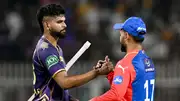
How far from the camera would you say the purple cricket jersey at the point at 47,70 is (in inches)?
355

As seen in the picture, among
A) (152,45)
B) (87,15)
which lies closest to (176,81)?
(152,45)

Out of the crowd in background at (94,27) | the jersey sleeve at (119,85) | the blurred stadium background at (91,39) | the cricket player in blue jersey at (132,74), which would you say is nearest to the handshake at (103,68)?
the cricket player in blue jersey at (132,74)

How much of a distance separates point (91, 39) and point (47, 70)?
26.8 ft

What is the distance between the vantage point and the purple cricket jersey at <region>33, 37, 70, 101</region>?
9023 mm

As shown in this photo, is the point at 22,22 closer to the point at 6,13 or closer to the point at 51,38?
the point at 6,13

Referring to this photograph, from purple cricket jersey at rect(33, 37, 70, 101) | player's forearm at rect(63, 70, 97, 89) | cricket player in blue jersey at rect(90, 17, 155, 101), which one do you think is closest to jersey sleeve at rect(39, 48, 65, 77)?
purple cricket jersey at rect(33, 37, 70, 101)

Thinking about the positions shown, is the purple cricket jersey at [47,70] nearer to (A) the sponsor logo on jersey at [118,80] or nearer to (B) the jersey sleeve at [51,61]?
(B) the jersey sleeve at [51,61]

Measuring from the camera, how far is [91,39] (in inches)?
679

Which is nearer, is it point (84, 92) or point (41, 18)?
point (41, 18)

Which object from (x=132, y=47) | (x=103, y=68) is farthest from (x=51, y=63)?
(x=132, y=47)

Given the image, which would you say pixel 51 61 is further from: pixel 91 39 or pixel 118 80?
pixel 91 39

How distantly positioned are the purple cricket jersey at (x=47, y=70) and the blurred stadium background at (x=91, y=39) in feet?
22.4

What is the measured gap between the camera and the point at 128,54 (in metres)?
8.93

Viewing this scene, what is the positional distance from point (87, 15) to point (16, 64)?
85.2 inches
